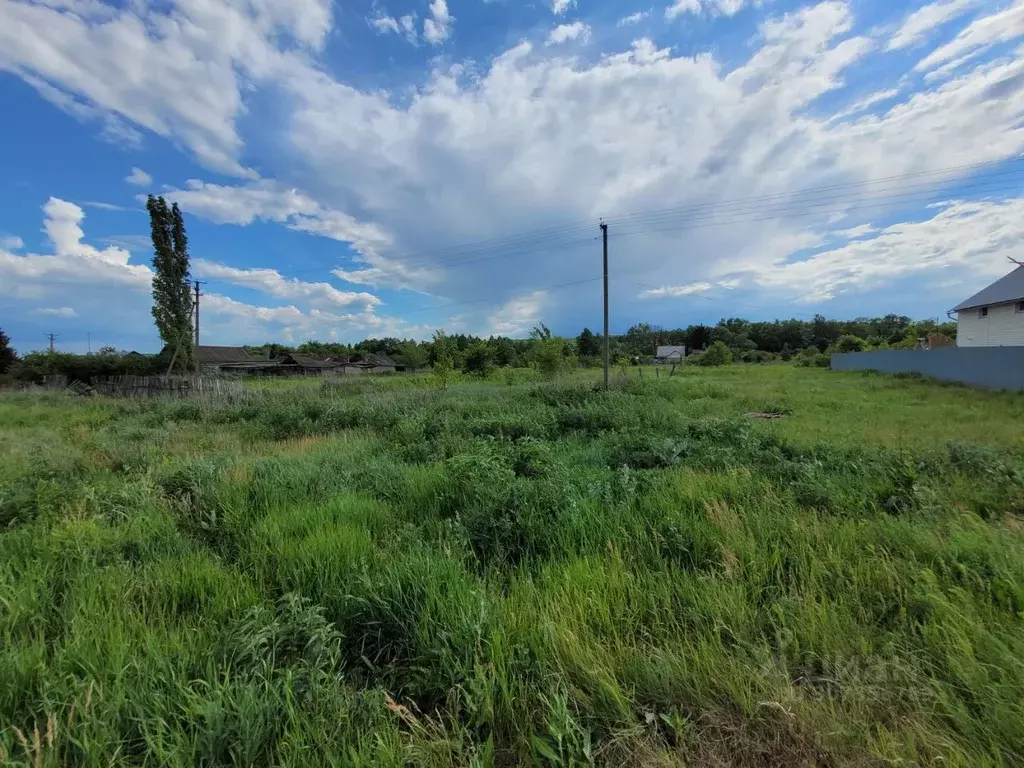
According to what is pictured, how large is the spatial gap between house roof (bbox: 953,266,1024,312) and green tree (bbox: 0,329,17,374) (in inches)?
2675

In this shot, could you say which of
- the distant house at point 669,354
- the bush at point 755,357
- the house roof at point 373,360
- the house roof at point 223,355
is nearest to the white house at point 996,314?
the distant house at point 669,354

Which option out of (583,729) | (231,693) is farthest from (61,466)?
(583,729)

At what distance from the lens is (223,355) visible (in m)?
59.7

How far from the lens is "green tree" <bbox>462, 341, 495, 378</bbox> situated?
3909 cm

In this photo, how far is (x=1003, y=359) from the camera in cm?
1770

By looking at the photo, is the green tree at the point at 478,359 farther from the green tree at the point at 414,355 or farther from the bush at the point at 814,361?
the bush at the point at 814,361

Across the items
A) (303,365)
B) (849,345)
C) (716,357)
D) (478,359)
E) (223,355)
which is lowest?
(716,357)

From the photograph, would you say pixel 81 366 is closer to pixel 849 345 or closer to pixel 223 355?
→ pixel 223 355

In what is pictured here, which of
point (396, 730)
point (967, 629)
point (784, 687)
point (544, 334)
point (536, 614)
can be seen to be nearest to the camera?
point (396, 730)

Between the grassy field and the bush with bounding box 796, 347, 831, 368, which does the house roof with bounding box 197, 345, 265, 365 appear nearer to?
the grassy field

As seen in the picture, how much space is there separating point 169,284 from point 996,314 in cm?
5413

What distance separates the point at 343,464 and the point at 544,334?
26.1 metres

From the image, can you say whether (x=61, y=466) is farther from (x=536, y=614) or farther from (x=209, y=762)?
(x=536, y=614)

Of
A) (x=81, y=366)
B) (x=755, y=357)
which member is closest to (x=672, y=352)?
(x=755, y=357)
